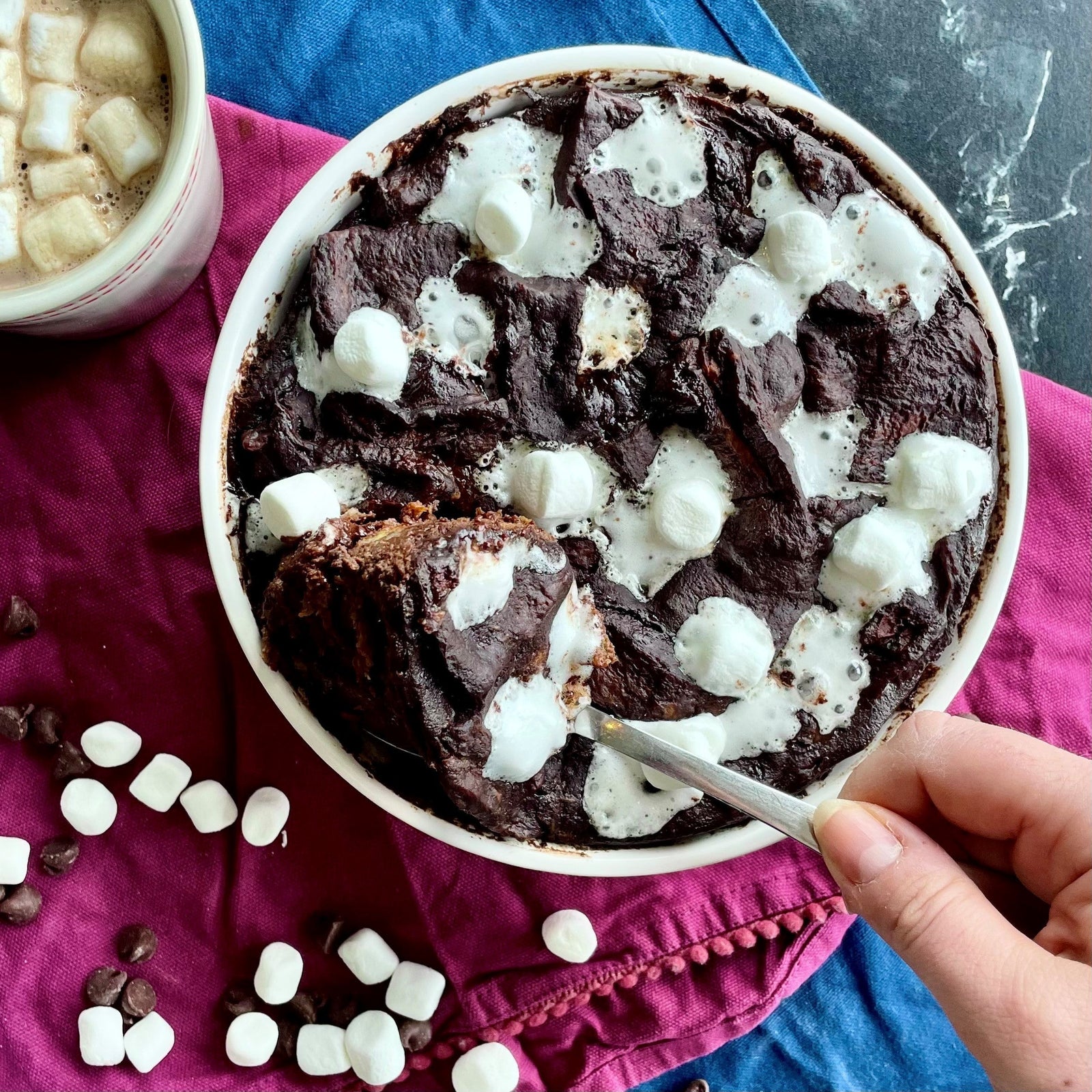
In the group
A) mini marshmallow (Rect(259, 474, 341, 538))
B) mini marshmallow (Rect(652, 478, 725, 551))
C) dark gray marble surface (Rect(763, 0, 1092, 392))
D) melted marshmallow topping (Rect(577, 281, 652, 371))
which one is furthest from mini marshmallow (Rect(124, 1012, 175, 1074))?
dark gray marble surface (Rect(763, 0, 1092, 392))

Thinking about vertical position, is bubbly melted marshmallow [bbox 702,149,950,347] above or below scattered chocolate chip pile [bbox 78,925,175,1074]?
above

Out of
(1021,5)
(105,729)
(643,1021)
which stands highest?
(1021,5)

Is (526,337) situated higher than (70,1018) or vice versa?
(526,337)

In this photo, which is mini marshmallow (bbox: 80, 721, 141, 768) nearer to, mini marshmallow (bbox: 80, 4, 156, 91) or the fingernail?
mini marshmallow (bbox: 80, 4, 156, 91)

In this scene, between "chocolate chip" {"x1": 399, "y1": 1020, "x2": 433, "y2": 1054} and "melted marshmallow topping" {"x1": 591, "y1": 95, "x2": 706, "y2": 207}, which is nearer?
"melted marshmallow topping" {"x1": 591, "y1": 95, "x2": 706, "y2": 207}

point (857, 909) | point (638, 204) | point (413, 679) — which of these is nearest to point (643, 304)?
point (638, 204)

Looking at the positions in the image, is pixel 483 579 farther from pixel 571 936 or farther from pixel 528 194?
pixel 571 936

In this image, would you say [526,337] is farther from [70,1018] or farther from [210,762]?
[70,1018]
